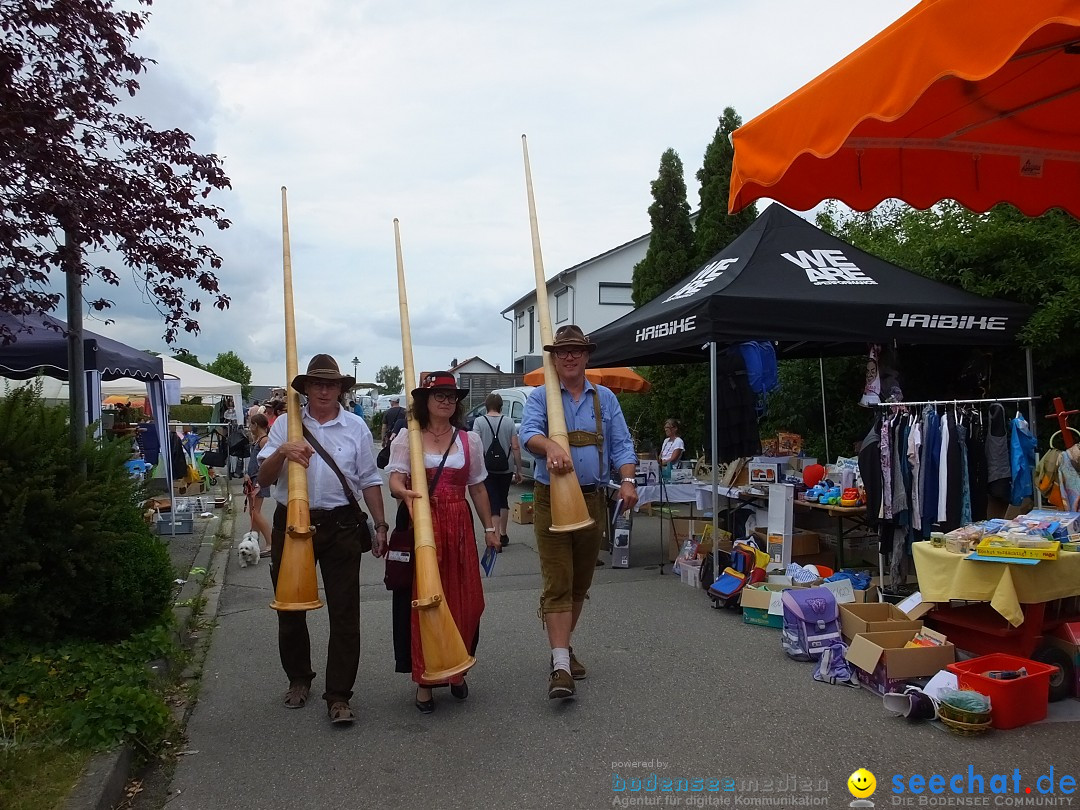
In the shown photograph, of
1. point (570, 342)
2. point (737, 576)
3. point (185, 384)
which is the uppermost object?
point (185, 384)

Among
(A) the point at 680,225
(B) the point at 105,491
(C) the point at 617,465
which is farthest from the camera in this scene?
(A) the point at 680,225

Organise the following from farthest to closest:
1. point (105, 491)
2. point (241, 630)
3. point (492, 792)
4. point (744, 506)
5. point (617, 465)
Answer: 1. point (744, 506)
2. point (241, 630)
3. point (105, 491)
4. point (617, 465)
5. point (492, 792)

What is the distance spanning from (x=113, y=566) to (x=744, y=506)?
229 inches

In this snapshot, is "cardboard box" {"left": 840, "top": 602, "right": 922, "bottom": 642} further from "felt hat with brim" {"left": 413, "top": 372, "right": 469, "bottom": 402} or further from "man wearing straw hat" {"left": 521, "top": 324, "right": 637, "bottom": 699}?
"felt hat with brim" {"left": 413, "top": 372, "right": 469, "bottom": 402}

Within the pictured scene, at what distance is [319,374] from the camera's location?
14.9 ft

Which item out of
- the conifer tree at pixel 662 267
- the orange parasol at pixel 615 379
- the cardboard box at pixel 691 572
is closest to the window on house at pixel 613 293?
the conifer tree at pixel 662 267

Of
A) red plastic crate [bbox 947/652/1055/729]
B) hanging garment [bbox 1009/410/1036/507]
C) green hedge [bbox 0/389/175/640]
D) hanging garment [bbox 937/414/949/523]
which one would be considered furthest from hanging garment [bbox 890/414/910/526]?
green hedge [bbox 0/389/175/640]

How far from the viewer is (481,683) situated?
5207mm

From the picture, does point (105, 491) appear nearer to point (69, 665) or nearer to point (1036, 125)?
point (69, 665)

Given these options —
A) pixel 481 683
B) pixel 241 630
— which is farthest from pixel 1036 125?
pixel 241 630

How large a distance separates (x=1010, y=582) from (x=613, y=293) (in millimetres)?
32411

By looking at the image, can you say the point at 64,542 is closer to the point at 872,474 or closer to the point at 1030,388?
the point at 872,474

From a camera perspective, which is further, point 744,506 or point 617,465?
point 744,506

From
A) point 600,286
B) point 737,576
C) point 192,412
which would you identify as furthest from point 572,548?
point 192,412
